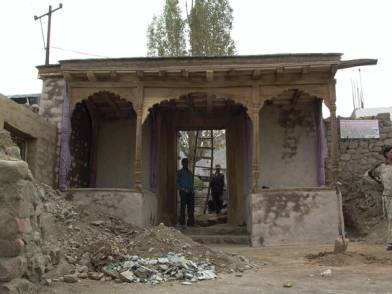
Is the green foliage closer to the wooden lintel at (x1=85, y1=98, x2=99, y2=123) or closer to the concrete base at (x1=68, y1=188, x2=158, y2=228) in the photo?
the wooden lintel at (x1=85, y1=98, x2=99, y2=123)

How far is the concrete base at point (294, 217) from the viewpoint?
397 inches

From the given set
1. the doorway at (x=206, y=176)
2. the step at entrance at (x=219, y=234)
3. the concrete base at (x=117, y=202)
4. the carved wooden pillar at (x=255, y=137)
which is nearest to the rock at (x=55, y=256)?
the concrete base at (x=117, y=202)

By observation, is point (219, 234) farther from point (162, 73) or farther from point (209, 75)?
point (162, 73)

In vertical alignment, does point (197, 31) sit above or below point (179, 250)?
above

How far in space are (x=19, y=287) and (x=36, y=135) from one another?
5896 millimetres

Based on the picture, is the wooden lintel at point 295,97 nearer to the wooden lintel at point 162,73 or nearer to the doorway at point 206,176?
the doorway at point 206,176

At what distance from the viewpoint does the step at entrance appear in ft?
35.0

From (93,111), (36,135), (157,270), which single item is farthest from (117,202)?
(157,270)

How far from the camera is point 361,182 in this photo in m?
11.7

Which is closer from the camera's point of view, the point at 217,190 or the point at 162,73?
the point at 162,73

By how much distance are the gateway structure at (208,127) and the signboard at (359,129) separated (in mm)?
613

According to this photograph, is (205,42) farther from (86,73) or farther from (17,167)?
(17,167)

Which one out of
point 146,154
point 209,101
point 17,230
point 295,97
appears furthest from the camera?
point 146,154

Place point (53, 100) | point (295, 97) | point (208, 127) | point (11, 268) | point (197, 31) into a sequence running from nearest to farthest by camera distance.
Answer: point (11, 268), point (53, 100), point (295, 97), point (208, 127), point (197, 31)
